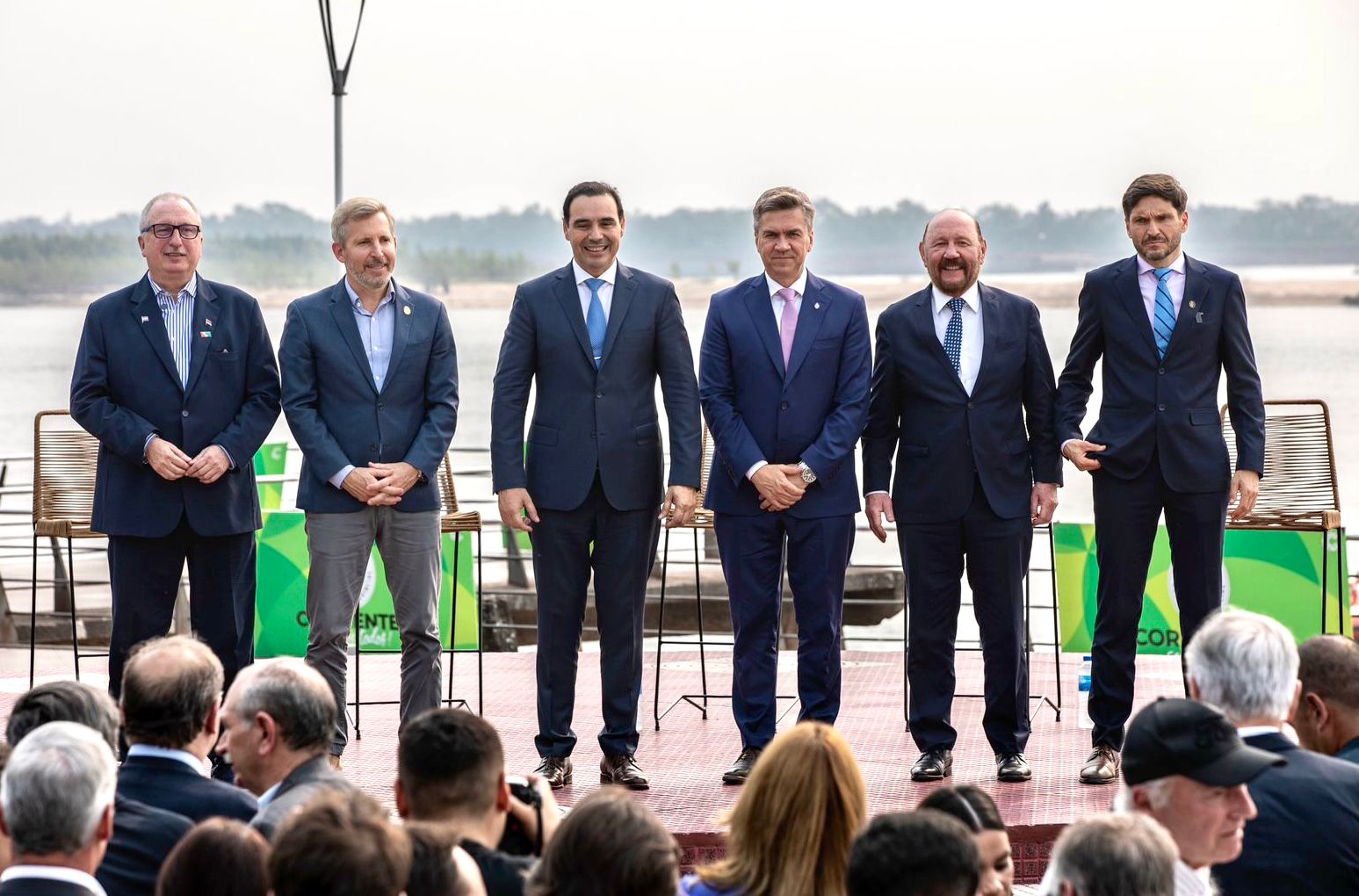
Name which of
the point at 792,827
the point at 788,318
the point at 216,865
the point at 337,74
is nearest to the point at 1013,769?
the point at 788,318

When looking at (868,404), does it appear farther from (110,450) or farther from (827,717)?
(110,450)

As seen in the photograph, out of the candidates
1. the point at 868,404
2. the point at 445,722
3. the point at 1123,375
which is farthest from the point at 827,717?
the point at 445,722

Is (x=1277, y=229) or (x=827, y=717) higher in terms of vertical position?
(x=1277, y=229)

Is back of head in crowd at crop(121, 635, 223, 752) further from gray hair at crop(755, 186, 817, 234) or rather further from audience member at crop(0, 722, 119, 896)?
gray hair at crop(755, 186, 817, 234)

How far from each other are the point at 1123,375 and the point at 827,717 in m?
1.25

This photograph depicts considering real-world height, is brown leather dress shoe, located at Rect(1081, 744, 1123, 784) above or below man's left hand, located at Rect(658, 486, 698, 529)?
below

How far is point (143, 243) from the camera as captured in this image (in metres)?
4.87

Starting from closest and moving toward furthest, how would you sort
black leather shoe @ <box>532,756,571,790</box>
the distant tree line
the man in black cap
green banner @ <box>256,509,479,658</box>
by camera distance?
the man in black cap
black leather shoe @ <box>532,756,571,790</box>
green banner @ <box>256,509,479,658</box>
the distant tree line

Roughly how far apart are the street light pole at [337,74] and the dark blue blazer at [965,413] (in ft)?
14.3

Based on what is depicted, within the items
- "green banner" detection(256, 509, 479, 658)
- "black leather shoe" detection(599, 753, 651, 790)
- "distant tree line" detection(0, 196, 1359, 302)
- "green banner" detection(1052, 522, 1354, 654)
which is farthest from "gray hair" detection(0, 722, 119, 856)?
"distant tree line" detection(0, 196, 1359, 302)

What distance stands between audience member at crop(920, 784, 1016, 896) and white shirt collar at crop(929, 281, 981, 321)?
88.9 inches

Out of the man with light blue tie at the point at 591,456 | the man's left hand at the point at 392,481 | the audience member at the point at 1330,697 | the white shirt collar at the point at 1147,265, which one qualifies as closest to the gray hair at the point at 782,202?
the man with light blue tie at the point at 591,456

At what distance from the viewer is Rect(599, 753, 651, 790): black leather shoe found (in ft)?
15.6

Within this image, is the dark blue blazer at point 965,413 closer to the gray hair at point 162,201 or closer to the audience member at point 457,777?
the gray hair at point 162,201
